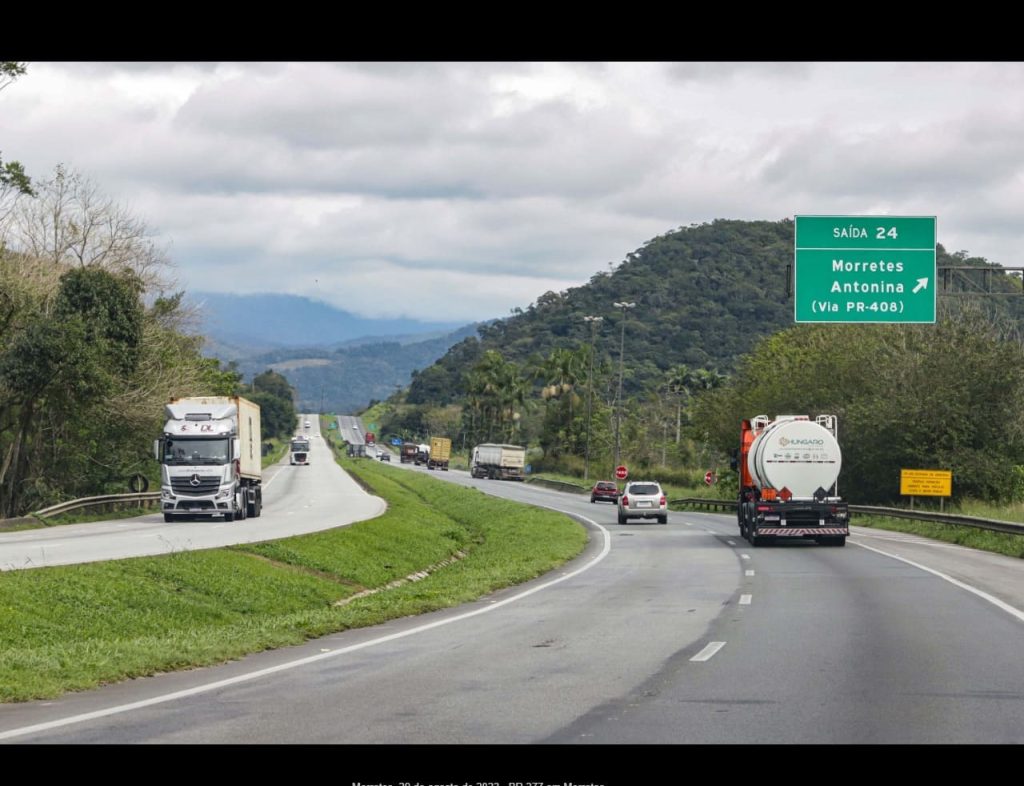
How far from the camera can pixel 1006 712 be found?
1048 centimetres

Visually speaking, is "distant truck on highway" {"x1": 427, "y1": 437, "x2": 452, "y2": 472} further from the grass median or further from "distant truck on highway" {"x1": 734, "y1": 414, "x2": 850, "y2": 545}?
"distant truck on highway" {"x1": 734, "y1": 414, "x2": 850, "y2": 545}

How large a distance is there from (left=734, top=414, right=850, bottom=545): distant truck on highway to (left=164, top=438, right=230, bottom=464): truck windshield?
53.5 feet

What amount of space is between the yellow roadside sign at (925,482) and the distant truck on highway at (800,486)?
12518 millimetres

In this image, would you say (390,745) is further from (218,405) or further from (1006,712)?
(218,405)

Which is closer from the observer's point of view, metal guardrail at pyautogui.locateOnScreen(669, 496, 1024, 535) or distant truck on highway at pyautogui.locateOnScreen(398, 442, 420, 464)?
metal guardrail at pyautogui.locateOnScreen(669, 496, 1024, 535)

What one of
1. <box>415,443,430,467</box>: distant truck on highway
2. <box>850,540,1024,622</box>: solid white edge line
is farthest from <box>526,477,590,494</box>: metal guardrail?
<box>850,540,1024,622</box>: solid white edge line

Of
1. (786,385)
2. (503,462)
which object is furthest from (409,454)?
(786,385)

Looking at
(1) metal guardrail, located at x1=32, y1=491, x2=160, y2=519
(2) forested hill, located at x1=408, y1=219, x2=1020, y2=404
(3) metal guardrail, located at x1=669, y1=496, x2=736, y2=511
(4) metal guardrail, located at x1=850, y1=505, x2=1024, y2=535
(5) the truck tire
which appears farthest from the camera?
(2) forested hill, located at x1=408, y1=219, x2=1020, y2=404

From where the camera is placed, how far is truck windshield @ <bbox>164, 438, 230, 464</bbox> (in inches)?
1630

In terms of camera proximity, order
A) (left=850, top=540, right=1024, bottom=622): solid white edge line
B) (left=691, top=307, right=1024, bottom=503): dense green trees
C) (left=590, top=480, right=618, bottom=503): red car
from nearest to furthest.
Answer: (left=850, top=540, right=1024, bottom=622): solid white edge line < (left=691, top=307, right=1024, bottom=503): dense green trees < (left=590, top=480, right=618, bottom=503): red car

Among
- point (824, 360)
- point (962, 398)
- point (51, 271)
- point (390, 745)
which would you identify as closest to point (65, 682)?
point (390, 745)

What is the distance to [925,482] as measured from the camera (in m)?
48.2

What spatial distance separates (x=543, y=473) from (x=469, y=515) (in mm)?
62172

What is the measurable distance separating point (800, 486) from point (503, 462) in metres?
79.4
